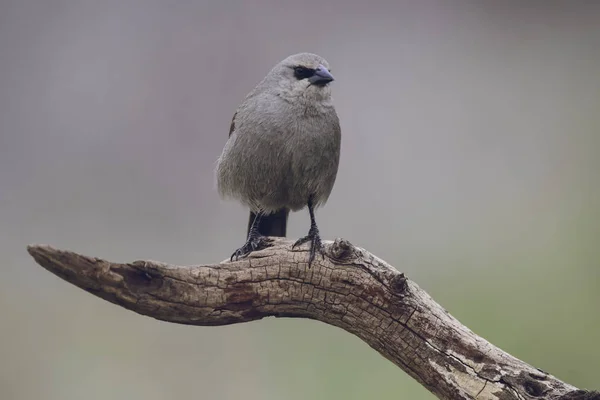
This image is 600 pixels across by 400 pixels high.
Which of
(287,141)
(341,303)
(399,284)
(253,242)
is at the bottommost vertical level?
(341,303)

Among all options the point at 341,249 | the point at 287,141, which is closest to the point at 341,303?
the point at 341,249

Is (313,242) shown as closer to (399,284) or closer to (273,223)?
(399,284)

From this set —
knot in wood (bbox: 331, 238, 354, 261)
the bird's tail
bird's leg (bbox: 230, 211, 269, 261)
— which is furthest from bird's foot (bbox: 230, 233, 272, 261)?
knot in wood (bbox: 331, 238, 354, 261)

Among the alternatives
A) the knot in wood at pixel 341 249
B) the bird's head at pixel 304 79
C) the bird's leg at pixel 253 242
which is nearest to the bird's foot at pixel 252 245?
the bird's leg at pixel 253 242

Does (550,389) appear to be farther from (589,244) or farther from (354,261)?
(589,244)

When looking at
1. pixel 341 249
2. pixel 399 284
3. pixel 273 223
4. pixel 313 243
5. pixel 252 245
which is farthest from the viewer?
pixel 273 223

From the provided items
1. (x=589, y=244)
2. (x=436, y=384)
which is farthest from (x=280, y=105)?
(x=589, y=244)

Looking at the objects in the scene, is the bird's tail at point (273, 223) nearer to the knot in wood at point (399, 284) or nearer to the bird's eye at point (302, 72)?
the bird's eye at point (302, 72)

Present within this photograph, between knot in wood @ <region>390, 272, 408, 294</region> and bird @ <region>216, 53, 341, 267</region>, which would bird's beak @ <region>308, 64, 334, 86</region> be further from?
knot in wood @ <region>390, 272, 408, 294</region>
